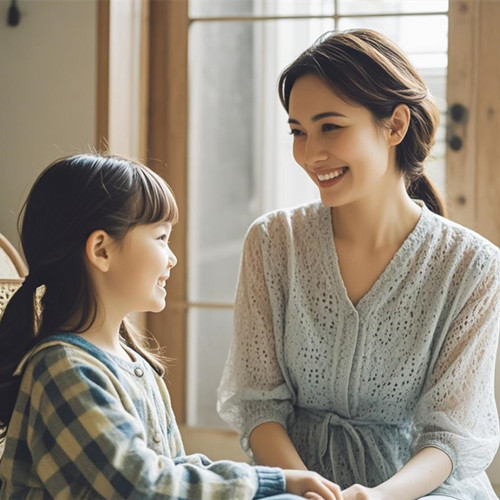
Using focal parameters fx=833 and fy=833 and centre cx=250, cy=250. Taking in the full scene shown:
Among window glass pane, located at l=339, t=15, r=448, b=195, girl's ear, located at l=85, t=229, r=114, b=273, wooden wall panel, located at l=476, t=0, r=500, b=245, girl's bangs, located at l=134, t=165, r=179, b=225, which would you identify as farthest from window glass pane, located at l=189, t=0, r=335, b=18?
girl's ear, located at l=85, t=229, r=114, b=273

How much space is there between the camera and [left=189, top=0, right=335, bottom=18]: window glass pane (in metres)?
2.51

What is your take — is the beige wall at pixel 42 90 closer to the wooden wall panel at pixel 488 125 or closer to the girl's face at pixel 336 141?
the girl's face at pixel 336 141

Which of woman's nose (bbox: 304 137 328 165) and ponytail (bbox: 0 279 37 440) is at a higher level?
woman's nose (bbox: 304 137 328 165)

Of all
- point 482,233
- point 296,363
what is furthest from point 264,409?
point 482,233

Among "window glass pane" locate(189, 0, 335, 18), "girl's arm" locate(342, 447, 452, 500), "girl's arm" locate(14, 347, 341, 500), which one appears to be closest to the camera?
"girl's arm" locate(14, 347, 341, 500)

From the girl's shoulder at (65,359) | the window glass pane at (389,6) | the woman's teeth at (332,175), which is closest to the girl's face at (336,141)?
the woman's teeth at (332,175)

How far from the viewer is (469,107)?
233 cm

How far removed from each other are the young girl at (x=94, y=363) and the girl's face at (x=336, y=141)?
0.39m

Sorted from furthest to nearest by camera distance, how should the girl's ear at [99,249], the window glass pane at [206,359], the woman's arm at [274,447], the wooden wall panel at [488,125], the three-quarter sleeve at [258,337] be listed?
the window glass pane at [206,359] → the wooden wall panel at [488,125] → the three-quarter sleeve at [258,337] → the woman's arm at [274,447] → the girl's ear at [99,249]

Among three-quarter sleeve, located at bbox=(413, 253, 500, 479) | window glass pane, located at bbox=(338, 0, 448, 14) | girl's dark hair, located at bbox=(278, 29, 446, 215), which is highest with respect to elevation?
window glass pane, located at bbox=(338, 0, 448, 14)

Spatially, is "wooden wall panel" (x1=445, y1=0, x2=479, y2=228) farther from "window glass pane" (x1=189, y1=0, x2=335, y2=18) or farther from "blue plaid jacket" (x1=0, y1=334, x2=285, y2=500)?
"blue plaid jacket" (x1=0, y1=334, x2=285, y2=500)

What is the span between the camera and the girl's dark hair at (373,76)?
1.62m

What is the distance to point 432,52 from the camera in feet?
7.87

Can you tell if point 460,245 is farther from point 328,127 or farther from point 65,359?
point 65,359
